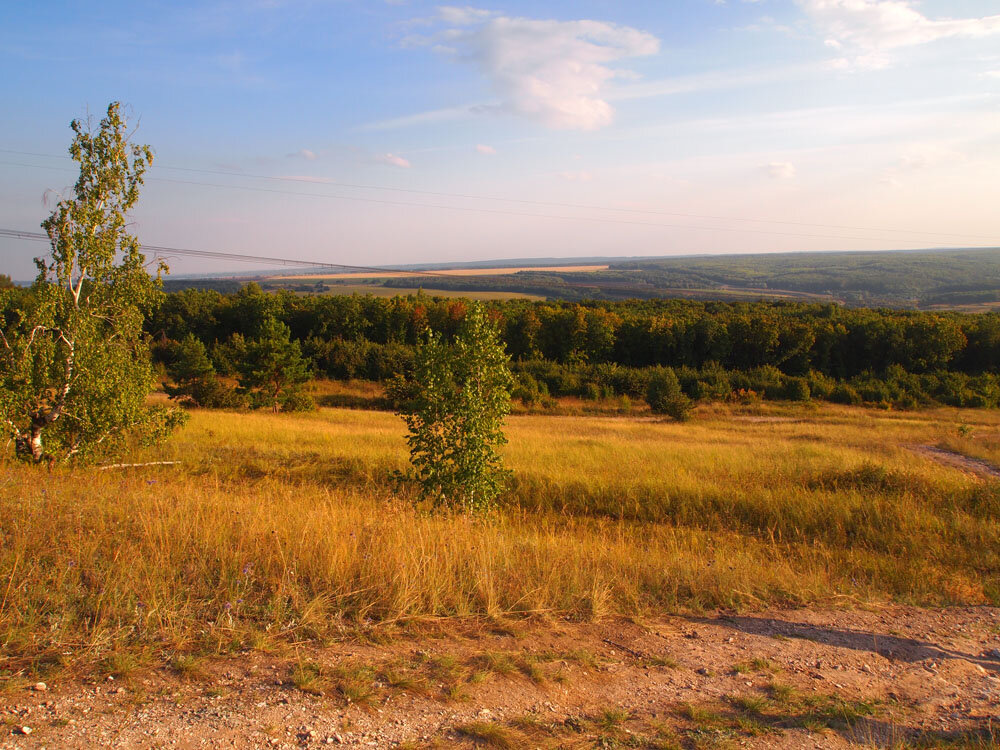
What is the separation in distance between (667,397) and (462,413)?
A: 32746mm

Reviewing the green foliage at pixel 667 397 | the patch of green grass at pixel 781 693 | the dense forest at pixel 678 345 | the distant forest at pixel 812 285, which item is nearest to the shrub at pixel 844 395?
the dense forest at pixel 678 345

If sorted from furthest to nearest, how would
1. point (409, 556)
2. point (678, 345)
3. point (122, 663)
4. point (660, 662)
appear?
1. point (678, 345)
2. point (409, 556)
3. point (660, 662)
4. point (122, 663)

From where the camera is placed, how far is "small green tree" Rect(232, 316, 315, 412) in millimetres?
32438

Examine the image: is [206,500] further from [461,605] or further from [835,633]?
[835,633]

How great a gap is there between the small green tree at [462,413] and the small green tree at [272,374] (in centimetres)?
2545

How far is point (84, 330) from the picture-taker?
8.96 meters

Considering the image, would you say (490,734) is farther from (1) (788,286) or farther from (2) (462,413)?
→ (1) (788,286)

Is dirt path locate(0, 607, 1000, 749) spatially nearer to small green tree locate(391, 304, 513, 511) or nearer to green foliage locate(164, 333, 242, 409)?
small green tree locate(391, 304, 513, 511)

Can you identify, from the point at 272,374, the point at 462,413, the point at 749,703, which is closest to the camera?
the point at 749,703

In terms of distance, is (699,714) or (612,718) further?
(699,714)

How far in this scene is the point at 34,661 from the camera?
3053 mm

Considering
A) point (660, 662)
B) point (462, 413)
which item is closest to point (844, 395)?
point (462, 413)

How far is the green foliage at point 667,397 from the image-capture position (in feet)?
117

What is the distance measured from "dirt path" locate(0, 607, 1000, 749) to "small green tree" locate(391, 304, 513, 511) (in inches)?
178
